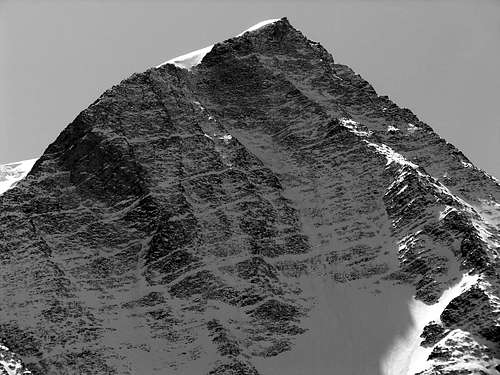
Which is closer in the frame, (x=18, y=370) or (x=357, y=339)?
(x=18, y=370)

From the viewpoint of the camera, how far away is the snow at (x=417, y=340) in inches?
7259

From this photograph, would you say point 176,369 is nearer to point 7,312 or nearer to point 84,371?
point 84,371

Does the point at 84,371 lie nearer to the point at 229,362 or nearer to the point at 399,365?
the point at 229,362

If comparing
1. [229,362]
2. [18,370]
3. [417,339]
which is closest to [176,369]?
[229,362]

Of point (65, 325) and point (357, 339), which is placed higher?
point (65, 325)

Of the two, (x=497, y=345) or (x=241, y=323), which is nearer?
(x=497, y=345)

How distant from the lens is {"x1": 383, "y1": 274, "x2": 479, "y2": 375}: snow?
18438 centimetres

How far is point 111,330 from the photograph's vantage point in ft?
653

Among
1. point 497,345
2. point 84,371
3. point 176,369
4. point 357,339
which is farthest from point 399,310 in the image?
point 84,371

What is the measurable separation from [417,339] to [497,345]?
12703 millimetres

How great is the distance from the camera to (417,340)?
621 ft

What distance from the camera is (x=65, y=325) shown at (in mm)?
197625

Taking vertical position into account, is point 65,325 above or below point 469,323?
above

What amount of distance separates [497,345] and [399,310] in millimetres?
21000
